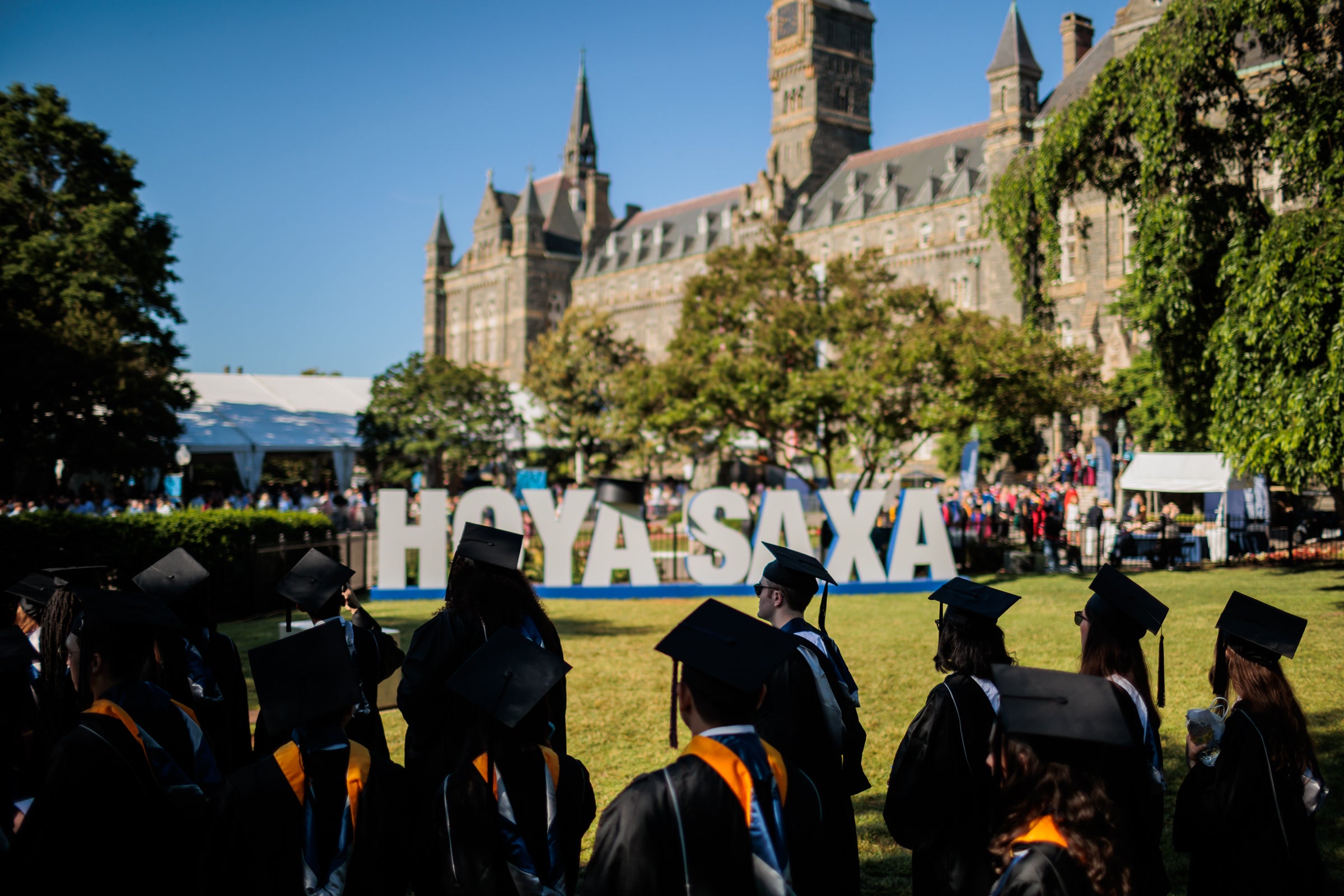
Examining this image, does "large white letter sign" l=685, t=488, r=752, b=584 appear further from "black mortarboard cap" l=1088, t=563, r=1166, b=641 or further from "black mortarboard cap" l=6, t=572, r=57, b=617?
"black mortarboard cap" l=1088, t=563, r=1166, b=641

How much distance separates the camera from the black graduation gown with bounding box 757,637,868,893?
167 inches

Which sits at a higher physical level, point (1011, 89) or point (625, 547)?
point (1011, 89)

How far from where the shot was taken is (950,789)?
3986 millimetres

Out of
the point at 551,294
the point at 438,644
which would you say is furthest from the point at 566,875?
the point at 551,294

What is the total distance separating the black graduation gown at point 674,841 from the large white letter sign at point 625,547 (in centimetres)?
1323

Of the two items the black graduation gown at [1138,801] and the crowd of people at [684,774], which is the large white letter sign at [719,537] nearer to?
the crowd of people at [684,774]

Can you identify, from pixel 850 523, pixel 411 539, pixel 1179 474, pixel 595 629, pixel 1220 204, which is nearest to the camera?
pixel 595 629

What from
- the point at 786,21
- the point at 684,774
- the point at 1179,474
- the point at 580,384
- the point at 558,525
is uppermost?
the point at 786,21

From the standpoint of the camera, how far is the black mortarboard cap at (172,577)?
17.7 ft

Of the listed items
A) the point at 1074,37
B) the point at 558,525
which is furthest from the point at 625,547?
Answer: the point at 1074,37

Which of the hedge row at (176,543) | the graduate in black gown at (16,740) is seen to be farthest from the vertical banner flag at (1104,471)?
the graduate in black gown at (16,740)

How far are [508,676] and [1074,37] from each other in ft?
177

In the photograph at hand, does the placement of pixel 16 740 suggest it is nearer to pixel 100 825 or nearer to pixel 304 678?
pixel 100 825

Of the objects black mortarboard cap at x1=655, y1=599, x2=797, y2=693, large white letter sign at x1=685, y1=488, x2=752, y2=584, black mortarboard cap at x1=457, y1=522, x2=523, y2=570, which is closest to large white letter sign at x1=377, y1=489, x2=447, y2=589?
large white letter sign at x1=685, y1=488, x2=752, y2=584
